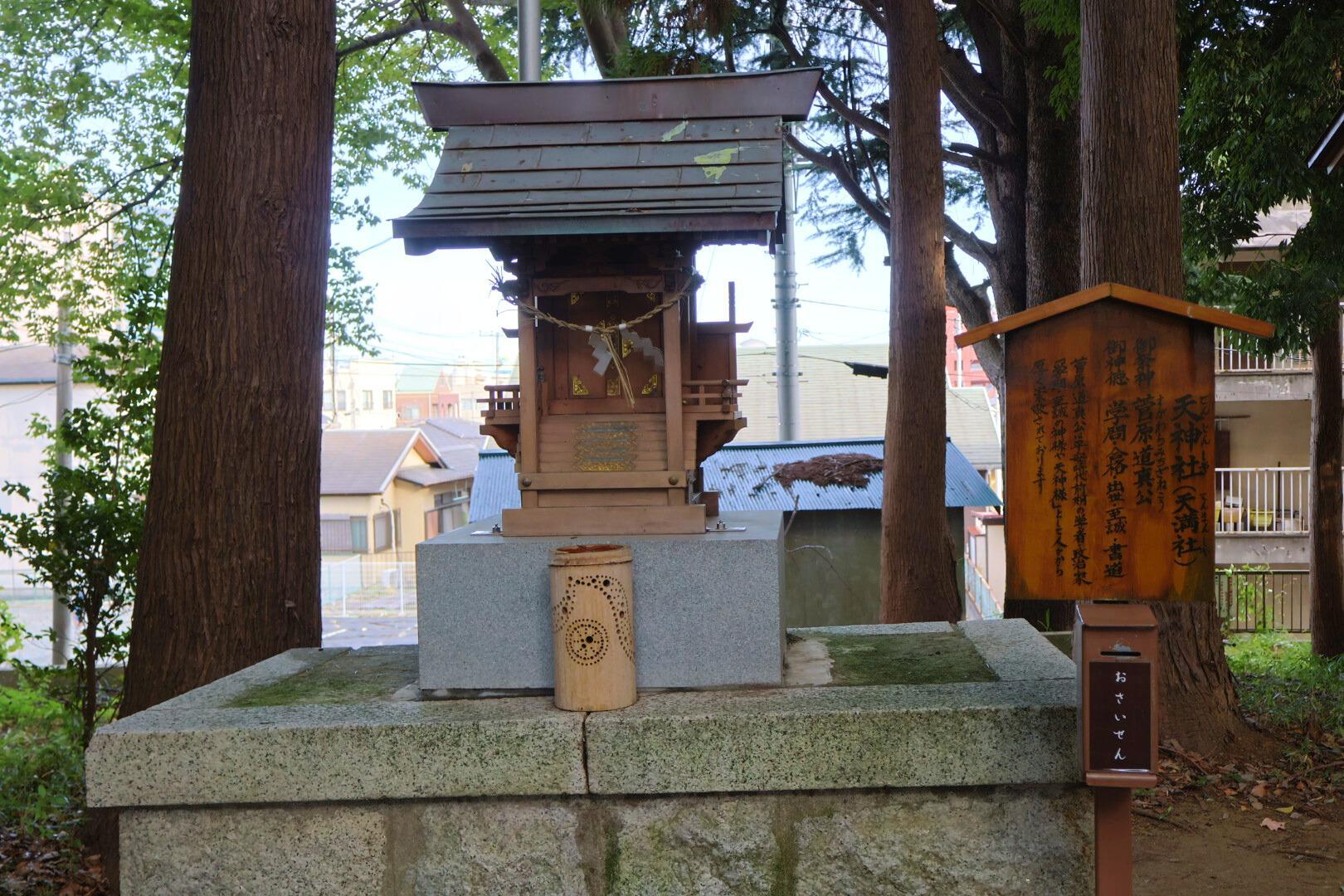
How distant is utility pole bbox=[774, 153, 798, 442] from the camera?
16.9m

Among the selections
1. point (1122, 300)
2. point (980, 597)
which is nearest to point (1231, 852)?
point (1122, 300)

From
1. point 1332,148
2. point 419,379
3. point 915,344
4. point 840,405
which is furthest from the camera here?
point 419,379

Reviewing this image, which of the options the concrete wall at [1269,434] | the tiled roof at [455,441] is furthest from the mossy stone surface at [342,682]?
the tiled roof at [455,441]

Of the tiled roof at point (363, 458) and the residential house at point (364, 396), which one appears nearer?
the tiled roof at point (363, 458)

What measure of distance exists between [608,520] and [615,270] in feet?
3.74

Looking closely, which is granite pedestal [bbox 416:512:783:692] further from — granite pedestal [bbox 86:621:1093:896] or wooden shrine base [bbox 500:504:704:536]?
granite pedestal [bbox 86:621:1093:896]

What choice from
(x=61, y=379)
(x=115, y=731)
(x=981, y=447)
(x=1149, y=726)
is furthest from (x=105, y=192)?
(x=981, y=447)

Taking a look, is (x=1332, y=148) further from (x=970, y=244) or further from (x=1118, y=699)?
(x=970, y=244)

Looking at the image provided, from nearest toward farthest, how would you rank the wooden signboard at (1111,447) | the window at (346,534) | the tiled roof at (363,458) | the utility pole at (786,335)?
the wooden signboard at (1111,447)
the utility pole at (786,335)
the tiled roof at (363,458)
the window at (346,534)

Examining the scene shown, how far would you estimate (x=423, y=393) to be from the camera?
65188mm

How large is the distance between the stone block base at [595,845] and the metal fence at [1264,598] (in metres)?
15.9

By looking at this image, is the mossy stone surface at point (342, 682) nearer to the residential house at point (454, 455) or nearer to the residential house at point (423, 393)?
the residential house at point (454, 455)

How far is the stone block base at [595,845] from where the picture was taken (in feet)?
13.7

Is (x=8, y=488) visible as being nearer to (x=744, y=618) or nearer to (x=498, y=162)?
(x=498, y=162)
